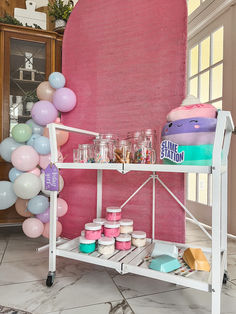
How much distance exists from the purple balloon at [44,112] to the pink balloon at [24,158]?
0.24 meters

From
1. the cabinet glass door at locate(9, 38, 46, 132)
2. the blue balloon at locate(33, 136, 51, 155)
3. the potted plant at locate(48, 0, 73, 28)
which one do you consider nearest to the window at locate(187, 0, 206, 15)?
the potted plant at locate(48, 0, 73, 28)

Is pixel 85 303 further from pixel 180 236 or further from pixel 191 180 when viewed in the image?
pixel 191 180

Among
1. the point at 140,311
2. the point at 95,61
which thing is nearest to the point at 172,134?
the point at 140,311

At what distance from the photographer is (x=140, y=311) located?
1145mm

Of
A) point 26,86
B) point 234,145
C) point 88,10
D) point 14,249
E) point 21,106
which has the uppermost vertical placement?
point 88,10

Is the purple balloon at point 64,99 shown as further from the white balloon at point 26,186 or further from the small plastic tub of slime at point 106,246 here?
the small plastic tub of slime at point 106,246

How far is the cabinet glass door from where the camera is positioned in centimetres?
247

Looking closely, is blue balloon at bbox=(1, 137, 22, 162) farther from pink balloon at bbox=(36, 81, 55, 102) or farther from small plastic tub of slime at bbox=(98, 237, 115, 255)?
small plastic tub of slime at bbox=(98, 237, 115, 255)

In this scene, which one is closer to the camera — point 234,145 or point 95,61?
point 95,61

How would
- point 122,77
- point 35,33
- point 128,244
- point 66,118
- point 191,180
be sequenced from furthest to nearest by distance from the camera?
point 191,180, point 35,33, point 66,118, point 122,77, point 128,244

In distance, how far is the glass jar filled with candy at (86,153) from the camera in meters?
1.44

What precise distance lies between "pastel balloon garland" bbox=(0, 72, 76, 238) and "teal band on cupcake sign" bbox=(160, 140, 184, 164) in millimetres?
838

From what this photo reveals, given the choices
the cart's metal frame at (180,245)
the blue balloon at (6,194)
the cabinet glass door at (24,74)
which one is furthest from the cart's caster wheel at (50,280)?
the cabinet glass door at (24,74)

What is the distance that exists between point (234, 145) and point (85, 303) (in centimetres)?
178
